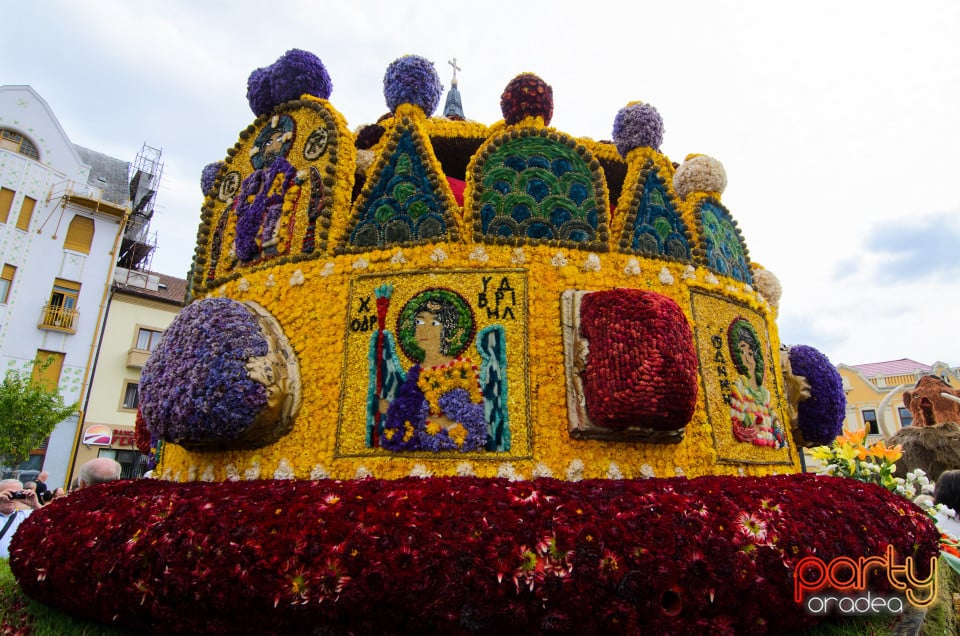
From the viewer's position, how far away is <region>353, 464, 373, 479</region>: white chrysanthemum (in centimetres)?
583

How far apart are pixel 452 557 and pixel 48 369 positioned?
77.1 feet

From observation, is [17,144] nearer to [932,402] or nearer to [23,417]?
[23,417]

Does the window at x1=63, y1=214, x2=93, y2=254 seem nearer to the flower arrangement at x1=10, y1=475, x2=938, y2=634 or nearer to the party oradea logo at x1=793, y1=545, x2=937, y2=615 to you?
the flower arrangement at x1=10, y1=475, x2=938, y2=634

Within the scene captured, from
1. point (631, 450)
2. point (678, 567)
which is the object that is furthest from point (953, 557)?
point (678, 567)

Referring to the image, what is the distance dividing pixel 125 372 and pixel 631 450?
23292 mm

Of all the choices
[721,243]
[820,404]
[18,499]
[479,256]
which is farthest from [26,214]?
[820,404]

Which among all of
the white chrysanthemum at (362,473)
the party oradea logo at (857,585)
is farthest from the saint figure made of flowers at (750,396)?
the white chrysanthemum at (362,473)

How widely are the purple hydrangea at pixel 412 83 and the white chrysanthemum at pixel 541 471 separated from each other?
4.90 meters

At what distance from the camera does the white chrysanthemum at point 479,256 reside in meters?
6.52

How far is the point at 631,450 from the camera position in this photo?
599 centimetres

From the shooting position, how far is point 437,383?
6.00 m

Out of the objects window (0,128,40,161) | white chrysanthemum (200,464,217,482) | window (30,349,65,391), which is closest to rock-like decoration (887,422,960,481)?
white chrysanthemum (200,464,217,482)

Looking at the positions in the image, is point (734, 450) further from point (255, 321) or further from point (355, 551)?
point (255, 321)

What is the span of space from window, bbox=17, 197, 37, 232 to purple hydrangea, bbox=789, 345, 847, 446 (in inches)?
1024
